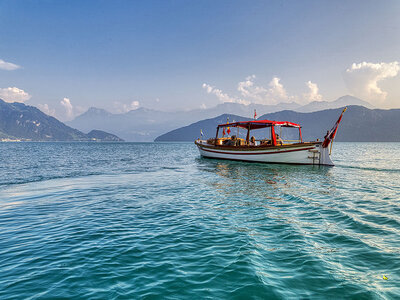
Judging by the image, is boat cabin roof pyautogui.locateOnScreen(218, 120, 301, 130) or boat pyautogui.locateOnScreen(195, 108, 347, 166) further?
boat cabin roof pyautogui.locateOnScreen(218, 120, 301, 130)

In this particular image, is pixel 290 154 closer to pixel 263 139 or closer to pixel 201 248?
pixel 263 139

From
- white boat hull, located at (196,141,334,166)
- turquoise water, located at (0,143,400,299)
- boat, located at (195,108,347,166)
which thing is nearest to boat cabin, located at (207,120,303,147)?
boat, located at (195,108,347,166)

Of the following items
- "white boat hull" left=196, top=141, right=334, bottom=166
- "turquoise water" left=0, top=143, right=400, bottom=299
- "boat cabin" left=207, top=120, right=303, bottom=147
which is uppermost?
"boat cabin" left=207, top=120, right=303, bottom=147

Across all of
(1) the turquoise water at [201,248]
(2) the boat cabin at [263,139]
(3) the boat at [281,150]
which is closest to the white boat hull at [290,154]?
(3) the boat at [281,150]

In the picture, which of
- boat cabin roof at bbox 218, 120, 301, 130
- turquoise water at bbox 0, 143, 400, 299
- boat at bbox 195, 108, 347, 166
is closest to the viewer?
turquoise water at bbox 0, 143, 400, 299

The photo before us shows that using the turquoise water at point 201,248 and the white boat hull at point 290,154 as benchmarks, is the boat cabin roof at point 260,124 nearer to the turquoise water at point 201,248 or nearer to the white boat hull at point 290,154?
the white boat hull at point 290,154

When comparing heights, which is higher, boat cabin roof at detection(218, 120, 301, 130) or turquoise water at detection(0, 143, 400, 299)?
boat cabin roof at detection(218, 120, 301, 130)

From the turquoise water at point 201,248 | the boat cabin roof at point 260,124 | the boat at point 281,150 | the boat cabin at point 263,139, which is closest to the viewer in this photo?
the turquoise water at point 201,248

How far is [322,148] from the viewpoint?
27.5 metres

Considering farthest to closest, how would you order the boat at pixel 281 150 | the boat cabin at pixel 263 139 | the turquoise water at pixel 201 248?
the boat cabin at pixel 263 139 → the boat at pixel 281 150 → the turquoise water at pixel 201 248

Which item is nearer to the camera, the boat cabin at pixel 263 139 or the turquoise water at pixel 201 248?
the turquoise water at pixel 201 248

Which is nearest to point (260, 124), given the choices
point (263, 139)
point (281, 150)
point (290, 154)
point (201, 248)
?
point (263, 139)

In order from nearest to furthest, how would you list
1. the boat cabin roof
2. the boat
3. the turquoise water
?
1. the turquoise water
2. the boat
3. the boat cabin roof

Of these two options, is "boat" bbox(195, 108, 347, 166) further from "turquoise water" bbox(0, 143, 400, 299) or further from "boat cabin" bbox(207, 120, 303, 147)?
"turquoise water" bbox(0, 143, 400, 299)
